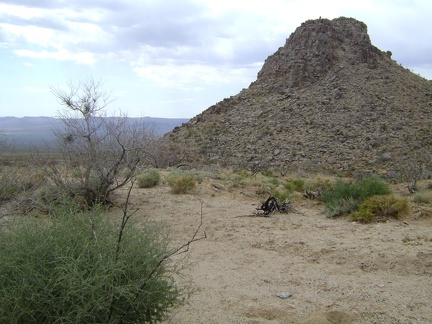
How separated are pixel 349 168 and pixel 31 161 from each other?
20338mm

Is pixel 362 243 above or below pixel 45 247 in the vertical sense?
below

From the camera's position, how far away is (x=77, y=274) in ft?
11.7

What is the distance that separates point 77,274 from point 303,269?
4631mm

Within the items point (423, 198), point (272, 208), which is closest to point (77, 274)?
point (272, 208)

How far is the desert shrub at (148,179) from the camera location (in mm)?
15993

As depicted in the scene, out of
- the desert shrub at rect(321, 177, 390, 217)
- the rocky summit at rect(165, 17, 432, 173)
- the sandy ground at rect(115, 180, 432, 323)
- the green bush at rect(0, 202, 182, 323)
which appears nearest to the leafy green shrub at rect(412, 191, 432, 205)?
the desert shrub at rect(321, 177, 390, 217)

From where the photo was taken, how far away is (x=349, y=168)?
27.6 meters

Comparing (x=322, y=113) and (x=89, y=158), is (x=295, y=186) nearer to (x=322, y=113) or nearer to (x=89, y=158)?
(x=89, y=158)

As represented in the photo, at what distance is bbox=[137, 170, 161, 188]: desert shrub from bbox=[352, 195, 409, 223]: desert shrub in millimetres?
7589

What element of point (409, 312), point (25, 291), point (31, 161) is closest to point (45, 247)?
point (25, 291)

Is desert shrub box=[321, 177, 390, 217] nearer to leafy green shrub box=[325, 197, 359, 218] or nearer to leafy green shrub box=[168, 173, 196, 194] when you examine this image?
leafy green shrub box=[325, 197, 359, 218]

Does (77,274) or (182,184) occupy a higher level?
(77,274)

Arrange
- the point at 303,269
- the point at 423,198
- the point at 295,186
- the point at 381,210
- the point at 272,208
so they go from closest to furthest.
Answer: the point at 303,269, the point at 381,210, the point at 272,208, the point at 423,198, the point at 295,186

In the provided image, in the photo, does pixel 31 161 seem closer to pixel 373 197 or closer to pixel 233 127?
pixel 373 197
